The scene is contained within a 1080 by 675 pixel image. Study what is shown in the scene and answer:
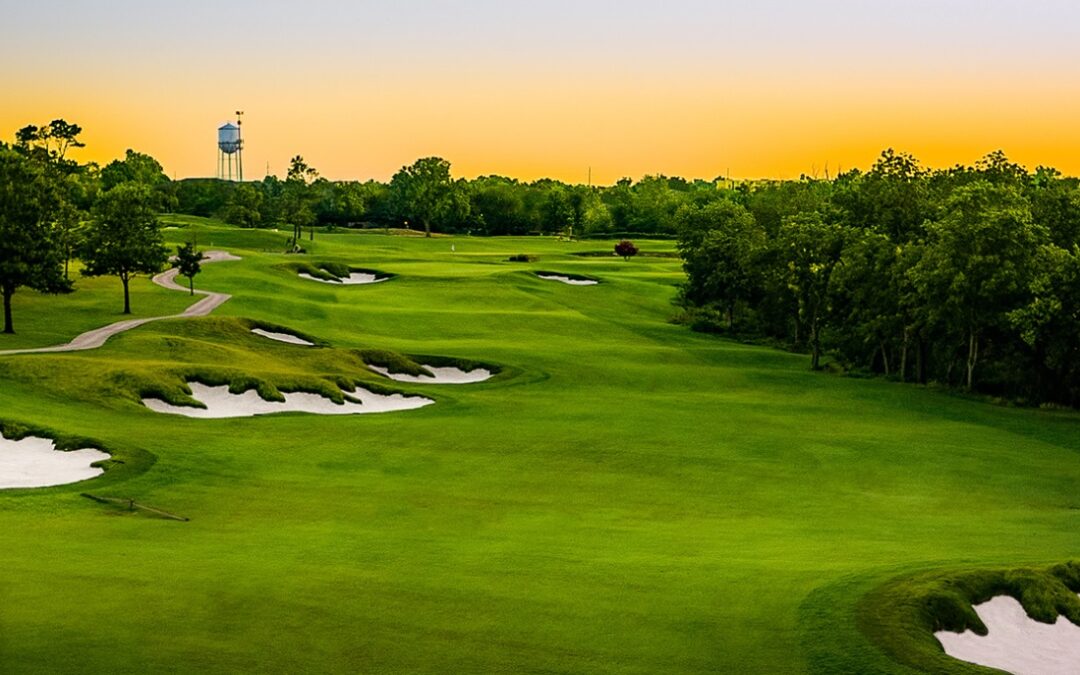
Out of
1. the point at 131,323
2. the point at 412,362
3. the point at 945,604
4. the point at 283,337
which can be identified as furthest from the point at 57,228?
the point at 945,604

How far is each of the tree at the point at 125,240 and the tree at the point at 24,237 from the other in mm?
8154

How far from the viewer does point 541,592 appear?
19500mm

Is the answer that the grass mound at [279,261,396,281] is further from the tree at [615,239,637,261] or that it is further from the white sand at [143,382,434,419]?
the white sand at [143,382,434,419]

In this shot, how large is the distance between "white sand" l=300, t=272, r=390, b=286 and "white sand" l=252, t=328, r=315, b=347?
1520 inches

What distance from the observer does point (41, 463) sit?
3331 cm

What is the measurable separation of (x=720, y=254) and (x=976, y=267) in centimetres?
4024

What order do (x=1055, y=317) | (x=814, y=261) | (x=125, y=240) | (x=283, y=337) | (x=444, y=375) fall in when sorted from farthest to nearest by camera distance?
(x=814, y=261) → (x=125, y=240) → (x=283, y=337) → (x=444, y=375) → (x=1055, y=317)

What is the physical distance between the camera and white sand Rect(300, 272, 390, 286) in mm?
107938

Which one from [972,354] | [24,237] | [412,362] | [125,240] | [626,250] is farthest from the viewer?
[626,250]

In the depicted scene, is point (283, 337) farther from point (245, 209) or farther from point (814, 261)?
point (245, 209)

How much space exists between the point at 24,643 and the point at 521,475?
21.0 m

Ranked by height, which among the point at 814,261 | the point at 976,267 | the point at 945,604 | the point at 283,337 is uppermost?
the point at 976,267

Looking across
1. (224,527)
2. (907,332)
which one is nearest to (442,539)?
(224,527)

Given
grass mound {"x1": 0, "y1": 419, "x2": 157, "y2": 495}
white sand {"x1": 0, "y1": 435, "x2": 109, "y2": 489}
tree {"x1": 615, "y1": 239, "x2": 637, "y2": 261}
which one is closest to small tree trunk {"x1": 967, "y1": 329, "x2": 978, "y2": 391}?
grass mound {"x1": 0, "y1": 419, "x2": 157, "y2": 495}
